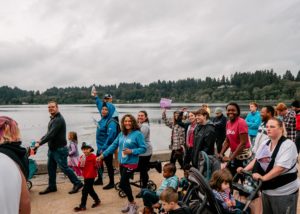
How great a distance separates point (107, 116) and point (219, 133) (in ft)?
10.1

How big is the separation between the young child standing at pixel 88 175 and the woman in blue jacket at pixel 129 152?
22.5 inches

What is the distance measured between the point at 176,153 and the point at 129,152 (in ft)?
8.09

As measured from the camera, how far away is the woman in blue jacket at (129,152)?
4.71m

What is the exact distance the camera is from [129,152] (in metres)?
4.67

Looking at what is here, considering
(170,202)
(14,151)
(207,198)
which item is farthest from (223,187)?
(14,151)

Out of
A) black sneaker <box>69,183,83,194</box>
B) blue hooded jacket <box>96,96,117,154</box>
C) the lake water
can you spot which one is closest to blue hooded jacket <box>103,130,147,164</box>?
blue hooded jacket <box>96,96,117,154</box>

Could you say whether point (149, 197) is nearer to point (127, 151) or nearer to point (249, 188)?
point (127, 151)

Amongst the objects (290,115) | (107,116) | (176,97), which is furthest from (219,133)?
(176,97)

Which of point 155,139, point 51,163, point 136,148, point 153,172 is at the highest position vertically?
point 136,148

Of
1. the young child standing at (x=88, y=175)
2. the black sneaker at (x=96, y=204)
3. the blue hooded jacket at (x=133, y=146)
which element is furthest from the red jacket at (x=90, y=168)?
the blue hooded jacket at (x=133, y=146)

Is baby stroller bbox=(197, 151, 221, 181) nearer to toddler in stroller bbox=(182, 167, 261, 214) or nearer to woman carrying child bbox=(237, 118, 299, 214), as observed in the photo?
toddler in stroller bbox=(182, 167, 261, 214)

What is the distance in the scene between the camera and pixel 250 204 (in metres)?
3.36

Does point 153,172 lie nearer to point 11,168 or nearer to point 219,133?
point 219,133

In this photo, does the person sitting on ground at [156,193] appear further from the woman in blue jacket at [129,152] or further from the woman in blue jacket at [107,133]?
the woman in blue jacket at [107,133]
